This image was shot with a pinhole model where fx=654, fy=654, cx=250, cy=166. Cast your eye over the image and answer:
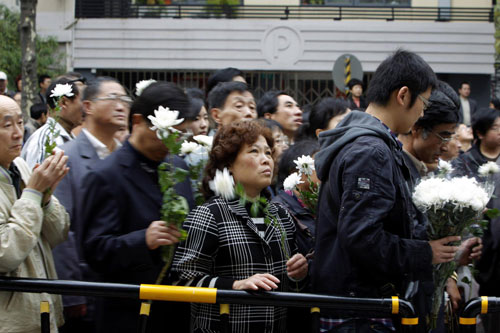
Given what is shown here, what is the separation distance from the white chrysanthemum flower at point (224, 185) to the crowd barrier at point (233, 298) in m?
0.63

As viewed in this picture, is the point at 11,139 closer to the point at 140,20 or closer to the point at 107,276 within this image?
the point at 107,276

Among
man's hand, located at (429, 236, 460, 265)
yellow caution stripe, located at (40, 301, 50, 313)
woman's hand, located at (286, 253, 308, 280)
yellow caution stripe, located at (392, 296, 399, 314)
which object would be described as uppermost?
man's hand, located at (429, 236, 460, 265)

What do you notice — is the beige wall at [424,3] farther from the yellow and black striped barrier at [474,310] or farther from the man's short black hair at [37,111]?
the yellow and black striped barrier at [474,310]

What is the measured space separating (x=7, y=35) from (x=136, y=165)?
49.7 feet

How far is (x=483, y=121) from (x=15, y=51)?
44.2 ft

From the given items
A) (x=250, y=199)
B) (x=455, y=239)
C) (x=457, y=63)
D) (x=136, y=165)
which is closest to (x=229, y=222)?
(x=250, y=199)

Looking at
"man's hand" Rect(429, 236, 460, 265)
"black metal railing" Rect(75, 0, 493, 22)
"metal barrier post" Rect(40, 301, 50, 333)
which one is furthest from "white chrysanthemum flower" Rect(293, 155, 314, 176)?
"black metal railing" Rect(75, 0, 493, 22)

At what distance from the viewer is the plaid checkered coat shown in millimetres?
3320

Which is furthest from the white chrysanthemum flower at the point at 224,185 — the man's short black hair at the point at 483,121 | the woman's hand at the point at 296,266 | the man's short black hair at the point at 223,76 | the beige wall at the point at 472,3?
the beige wall at the point at 472,3

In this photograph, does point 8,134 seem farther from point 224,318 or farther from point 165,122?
point 224,318

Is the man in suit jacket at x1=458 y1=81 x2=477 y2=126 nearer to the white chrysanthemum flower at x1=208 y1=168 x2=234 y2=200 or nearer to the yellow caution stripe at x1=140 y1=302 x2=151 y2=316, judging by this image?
the white chrysanthemum flower at x1=208 y1=168 x2=234 y2=200

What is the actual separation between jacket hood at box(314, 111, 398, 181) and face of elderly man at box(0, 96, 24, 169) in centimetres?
158

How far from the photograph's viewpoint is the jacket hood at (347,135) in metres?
3.09

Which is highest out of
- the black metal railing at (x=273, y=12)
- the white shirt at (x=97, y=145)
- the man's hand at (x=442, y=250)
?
the black metal railing at (x=273, y=12)
